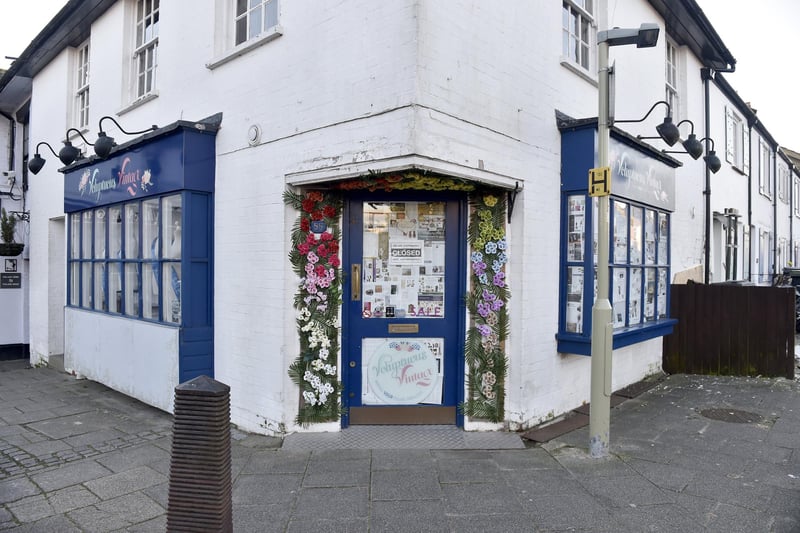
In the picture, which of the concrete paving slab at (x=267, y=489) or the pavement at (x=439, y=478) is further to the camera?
the concrete paving slab at (x=267, y=489)

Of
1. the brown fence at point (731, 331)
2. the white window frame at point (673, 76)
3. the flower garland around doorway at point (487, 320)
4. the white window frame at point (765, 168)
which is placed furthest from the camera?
the white window frame at point (765, 168)

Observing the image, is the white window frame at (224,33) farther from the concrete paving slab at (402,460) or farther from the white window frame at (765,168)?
the white window frame at (765,168)

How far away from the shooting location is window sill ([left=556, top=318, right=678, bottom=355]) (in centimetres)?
576

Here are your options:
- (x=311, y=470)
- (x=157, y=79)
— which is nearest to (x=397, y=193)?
(x=311, y=470)

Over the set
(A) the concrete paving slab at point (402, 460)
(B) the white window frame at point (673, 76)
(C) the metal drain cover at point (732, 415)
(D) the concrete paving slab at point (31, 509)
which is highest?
(B) the white window frame at point (673, 76)

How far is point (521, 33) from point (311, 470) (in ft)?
15.5

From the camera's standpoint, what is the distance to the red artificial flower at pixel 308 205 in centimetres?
536

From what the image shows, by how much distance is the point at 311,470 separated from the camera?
4.50 meters

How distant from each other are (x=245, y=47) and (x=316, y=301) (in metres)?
2.88

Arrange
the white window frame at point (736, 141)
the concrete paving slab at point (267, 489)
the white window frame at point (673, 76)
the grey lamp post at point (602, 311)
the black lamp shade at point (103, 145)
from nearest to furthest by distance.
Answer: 1. the concrete paving slab at point (267, 489)
2. the grey lamp post at point (602, 311)
3. the black lamp shade at point (103, 145)
4. the white window frame at point (673, 76)
5. the white window frame at point (736, 141)

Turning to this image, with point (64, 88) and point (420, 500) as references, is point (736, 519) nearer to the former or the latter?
point (420, 500)

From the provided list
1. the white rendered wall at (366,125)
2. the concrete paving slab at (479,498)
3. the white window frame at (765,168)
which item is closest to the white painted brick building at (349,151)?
the white rendered wall at (366,125)

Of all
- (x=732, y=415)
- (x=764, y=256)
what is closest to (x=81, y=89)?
(x=732, y=415)

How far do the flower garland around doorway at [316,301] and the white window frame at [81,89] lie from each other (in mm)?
6487
